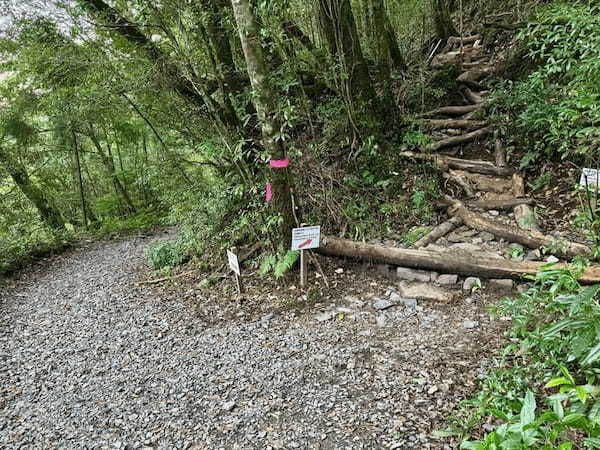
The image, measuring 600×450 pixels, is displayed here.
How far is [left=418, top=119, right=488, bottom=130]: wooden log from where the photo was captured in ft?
19.5

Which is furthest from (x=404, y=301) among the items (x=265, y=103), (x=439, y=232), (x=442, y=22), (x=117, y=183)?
(x=117, y=183)

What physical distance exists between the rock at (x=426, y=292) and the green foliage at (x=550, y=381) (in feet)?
2.88

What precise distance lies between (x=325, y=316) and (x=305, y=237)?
0.89 meters

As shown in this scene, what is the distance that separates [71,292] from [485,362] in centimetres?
642

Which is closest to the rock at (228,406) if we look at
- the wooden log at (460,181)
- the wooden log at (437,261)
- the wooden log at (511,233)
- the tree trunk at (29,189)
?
the wooden log at (437,261)

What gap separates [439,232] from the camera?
4473 mm

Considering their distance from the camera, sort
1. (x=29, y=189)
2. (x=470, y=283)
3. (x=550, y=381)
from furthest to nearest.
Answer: (x=29, y=189), (x=470, y=283), (x=550, y=381)

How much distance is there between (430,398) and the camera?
2479 mm

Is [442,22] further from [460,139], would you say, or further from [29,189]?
[29,189]

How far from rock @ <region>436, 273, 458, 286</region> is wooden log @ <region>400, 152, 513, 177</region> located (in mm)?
2147

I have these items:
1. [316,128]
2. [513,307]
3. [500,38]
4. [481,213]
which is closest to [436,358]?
[513,307]

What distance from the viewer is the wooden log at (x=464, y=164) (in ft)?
16.9

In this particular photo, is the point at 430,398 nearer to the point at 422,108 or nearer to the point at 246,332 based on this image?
the point at 246,332

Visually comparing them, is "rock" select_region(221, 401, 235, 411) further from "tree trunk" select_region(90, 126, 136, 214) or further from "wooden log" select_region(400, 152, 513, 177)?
"tree trunk" select_region(90, 126, 136, 214)
